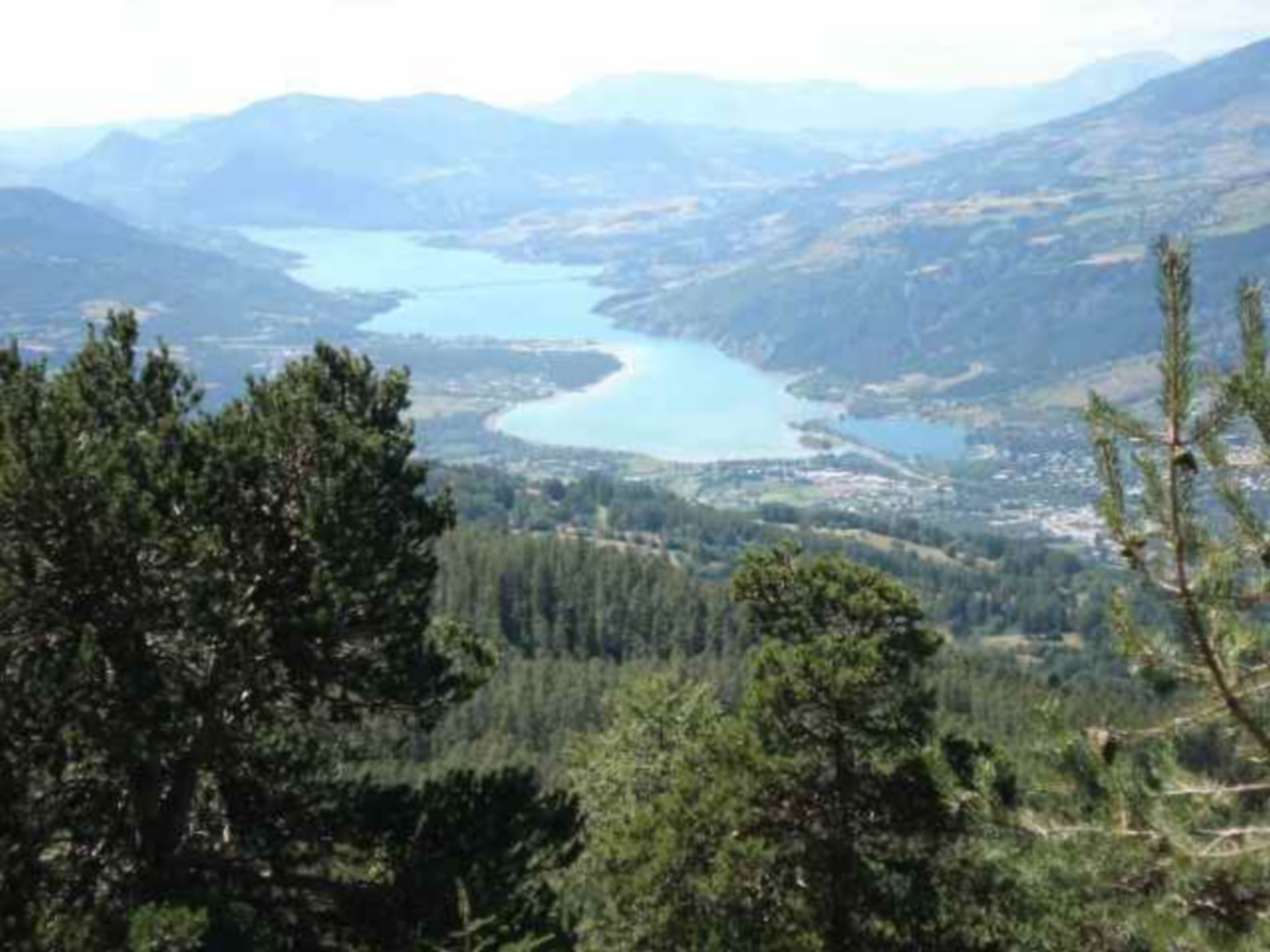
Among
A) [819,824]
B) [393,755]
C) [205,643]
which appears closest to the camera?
[205,643]

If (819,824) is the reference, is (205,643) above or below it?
above

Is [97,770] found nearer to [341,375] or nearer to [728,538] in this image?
[341,375]

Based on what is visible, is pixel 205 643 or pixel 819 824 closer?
pixel 205 643

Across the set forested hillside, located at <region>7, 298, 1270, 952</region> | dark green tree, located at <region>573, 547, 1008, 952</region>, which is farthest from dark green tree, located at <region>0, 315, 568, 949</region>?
dark green tree, located at <region>573, 547, 1008, 952</region>

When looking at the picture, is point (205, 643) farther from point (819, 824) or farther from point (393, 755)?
point (819, 824)

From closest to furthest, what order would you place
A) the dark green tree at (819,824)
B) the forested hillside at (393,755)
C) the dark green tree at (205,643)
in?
the forested hillside at (393,755) < the dark green tree at (205,643) < the dark green tree at (819,824)

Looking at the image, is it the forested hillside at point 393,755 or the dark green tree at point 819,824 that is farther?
the dark green tree at point 819,824

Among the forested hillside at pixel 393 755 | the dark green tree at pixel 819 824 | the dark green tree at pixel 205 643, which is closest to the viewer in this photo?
the forested hillside at pixel 393 755

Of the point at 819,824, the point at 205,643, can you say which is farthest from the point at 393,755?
the point at 819,824

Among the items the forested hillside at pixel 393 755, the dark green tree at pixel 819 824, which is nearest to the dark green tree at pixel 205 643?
the forested hillside at pixel 393 755

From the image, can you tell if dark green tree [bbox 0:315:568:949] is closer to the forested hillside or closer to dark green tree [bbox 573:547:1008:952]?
the forested hillside

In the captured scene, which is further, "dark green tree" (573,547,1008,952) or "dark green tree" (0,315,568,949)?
"dark green tree" (573,547,1008,952)

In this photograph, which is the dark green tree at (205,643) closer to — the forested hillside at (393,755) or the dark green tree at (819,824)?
the forested hillside at (393,755)

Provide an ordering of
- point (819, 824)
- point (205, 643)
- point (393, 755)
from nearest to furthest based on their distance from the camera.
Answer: point (205, 643)
point (819, 824)
point (393, 755)
